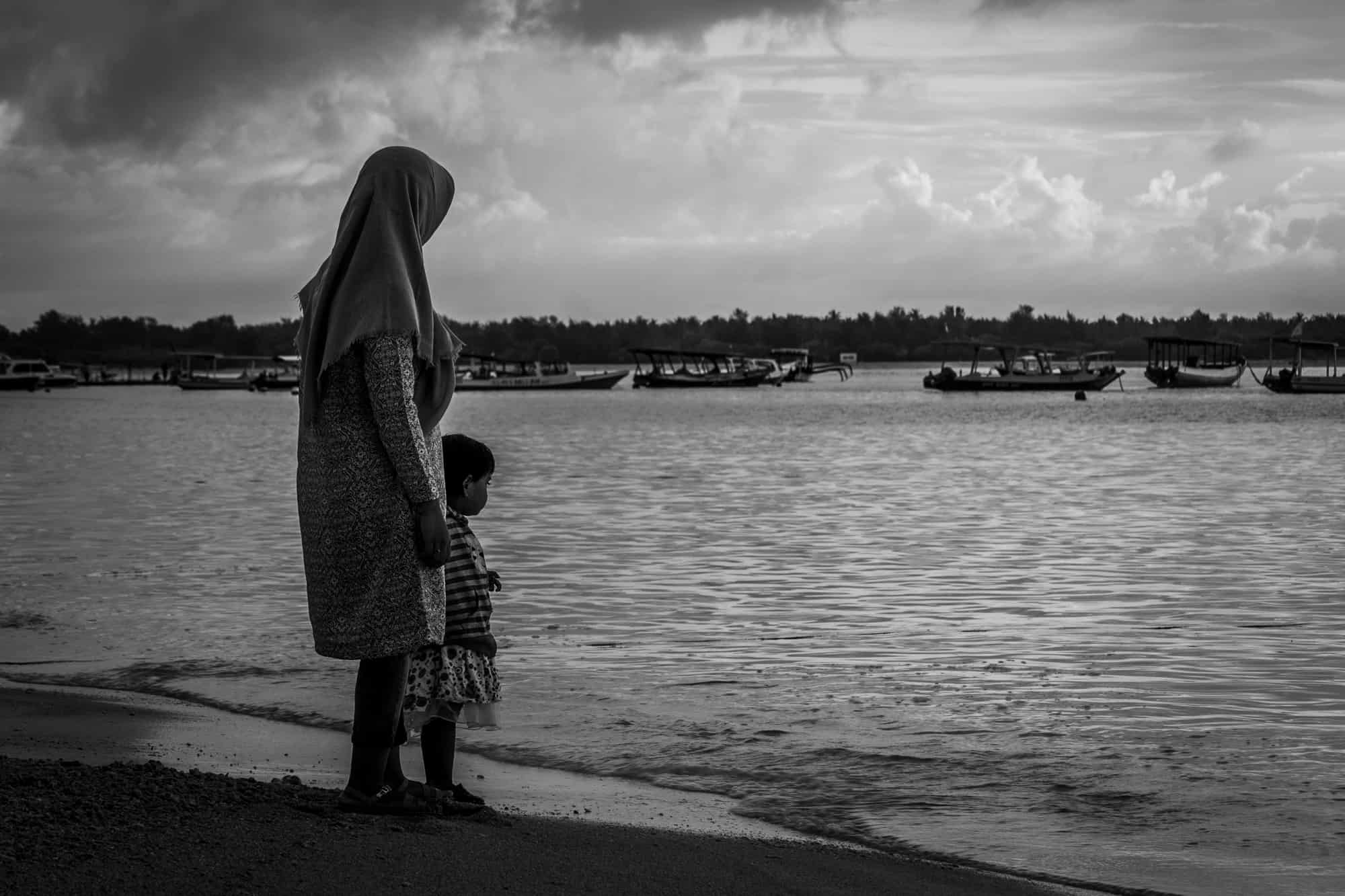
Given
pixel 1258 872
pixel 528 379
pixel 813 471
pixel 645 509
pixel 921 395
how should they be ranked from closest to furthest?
pixel 1258 872, pixel 645 509, pixel 813 471, pixel 921 395, pixel 528 379

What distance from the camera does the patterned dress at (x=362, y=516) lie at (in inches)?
185

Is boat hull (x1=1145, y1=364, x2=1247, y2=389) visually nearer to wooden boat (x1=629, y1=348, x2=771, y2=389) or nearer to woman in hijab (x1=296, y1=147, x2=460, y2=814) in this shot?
wooden boat (x1=629, y1=348, x2=771, y2=389)

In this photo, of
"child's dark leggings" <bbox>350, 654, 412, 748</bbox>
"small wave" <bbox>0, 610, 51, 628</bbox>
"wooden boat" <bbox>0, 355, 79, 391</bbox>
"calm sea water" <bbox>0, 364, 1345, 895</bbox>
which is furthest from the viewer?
"wooden boat" <bbox>0, 355, 79, 391</bbox>

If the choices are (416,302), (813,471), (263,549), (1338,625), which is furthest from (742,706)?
(813,471)

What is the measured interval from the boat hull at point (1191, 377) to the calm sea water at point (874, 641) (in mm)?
91406

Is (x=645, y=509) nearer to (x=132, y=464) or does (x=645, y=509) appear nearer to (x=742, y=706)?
(x=742, y=706)

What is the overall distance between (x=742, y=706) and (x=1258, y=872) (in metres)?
3.26

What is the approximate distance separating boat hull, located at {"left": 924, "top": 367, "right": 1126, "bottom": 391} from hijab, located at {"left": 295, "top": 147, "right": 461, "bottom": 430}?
10641cm

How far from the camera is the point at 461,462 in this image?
5234 millimetres

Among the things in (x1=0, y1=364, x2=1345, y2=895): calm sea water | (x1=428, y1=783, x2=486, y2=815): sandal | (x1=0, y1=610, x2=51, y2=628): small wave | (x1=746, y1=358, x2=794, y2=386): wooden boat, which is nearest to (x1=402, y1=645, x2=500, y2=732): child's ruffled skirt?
(x1=428, y1=783, x2=486, y2=815): sandal

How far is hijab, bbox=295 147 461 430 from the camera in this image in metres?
4.66

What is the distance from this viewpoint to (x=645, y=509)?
70.6 feet

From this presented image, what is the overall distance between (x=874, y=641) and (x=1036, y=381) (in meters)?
104

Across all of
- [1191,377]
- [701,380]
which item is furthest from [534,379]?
[1191,377]
